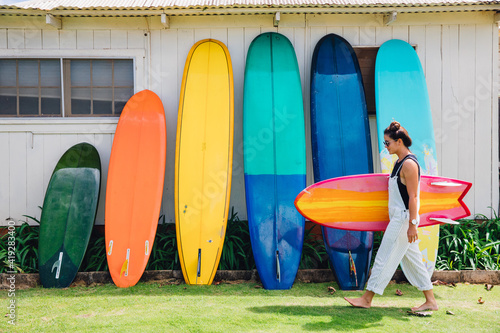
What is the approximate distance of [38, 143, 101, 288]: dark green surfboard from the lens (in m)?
4.07

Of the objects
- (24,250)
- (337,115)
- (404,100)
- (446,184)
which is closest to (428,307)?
(446,184)

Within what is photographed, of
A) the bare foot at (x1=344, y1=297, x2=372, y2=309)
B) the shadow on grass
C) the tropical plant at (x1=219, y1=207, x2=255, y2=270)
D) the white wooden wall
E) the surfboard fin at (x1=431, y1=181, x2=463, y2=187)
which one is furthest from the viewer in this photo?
the white wooden wall

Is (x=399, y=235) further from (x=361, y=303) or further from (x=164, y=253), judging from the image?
(x=164, y=253)

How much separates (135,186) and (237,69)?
1852 mm

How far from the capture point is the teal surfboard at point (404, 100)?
4.55 meters

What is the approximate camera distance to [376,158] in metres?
4.96

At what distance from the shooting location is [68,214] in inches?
172

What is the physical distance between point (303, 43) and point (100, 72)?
8.26 ft

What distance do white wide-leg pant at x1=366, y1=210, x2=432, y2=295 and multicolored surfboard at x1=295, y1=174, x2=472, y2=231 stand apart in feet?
1.24

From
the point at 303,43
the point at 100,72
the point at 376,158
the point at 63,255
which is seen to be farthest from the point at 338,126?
the point at 63,255

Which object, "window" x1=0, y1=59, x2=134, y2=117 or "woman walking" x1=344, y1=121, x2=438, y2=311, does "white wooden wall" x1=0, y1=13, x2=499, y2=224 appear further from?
"woman walking" x1=344, y1=121, x2=438, y2=311

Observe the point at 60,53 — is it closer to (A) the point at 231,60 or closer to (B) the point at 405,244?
(A) the point at 231,60

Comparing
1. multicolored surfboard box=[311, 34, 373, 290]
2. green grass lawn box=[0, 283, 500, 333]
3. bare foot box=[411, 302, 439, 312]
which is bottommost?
green grass lawn box=[0, 283, 500, 333]

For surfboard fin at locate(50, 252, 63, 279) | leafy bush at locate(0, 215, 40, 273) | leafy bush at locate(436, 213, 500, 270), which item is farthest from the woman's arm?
leafy bush at locate(0, 215, 40, 273)
